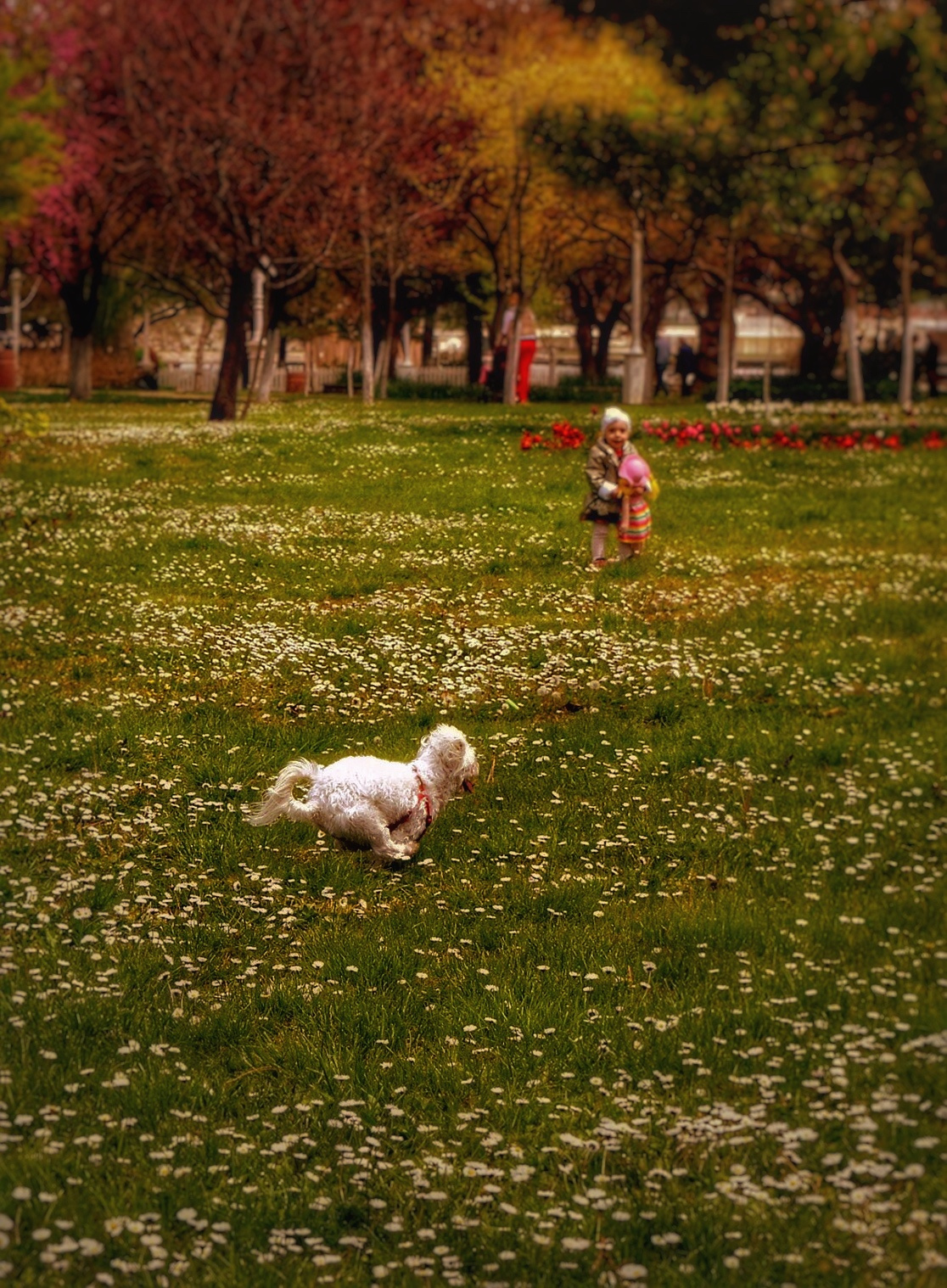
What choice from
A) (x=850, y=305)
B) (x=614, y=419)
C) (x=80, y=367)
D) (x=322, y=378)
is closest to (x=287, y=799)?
(x=850, y=305)

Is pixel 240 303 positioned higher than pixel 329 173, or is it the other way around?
pixel 329 173

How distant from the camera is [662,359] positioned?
78.3 meters

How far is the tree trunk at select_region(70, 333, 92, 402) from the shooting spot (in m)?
46.1

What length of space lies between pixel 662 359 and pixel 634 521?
213 ft

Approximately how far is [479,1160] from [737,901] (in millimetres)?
2489

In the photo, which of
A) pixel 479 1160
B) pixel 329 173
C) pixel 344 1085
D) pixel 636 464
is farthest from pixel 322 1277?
pixel 329 173

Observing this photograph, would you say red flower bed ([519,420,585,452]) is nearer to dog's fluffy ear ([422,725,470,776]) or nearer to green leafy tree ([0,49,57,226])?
green leafy tree ([0,49,57,226])

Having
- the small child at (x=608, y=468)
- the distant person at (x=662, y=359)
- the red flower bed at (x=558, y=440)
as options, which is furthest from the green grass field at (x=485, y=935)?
the distant person at (x=662, y=359)

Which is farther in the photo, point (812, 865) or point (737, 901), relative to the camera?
point (812, 865)

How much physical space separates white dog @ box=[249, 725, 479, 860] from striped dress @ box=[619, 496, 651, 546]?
7.79 m

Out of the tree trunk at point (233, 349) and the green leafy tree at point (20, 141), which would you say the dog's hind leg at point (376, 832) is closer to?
the green leafy tree at point (20, 141)

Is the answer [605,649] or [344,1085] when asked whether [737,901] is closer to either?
[344,1085]

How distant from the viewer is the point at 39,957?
5.87 m

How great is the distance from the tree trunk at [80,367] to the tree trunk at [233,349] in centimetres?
1254
